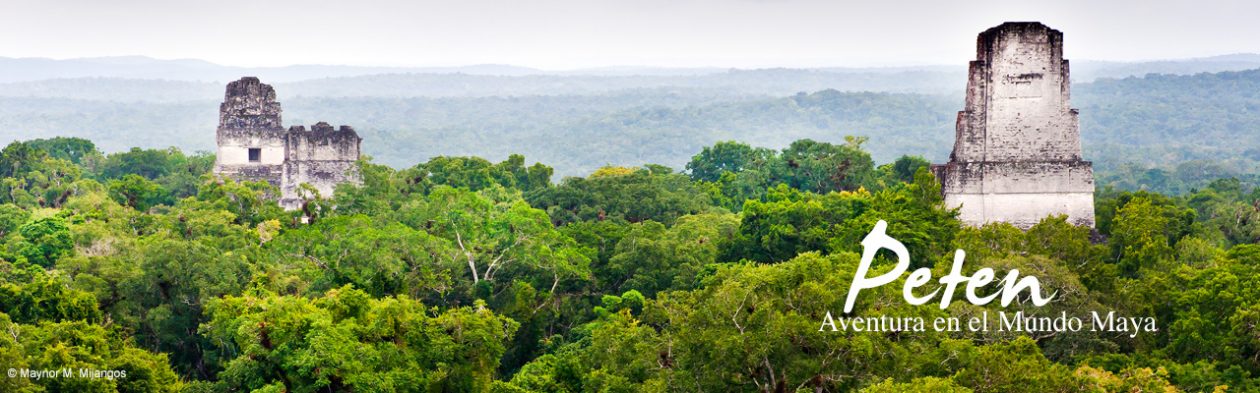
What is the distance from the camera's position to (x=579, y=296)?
3691 centimetres

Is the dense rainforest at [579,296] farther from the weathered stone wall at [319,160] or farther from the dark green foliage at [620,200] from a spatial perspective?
the weathered stone wall at [319,160]

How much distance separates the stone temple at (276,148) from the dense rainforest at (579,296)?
3.82 meters

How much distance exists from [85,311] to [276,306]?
185 inches

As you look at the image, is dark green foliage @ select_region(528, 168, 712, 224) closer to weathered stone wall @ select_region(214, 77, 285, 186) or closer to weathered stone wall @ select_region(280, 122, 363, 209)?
weathered stone wall @ select_region(280, 122, 363, 209)

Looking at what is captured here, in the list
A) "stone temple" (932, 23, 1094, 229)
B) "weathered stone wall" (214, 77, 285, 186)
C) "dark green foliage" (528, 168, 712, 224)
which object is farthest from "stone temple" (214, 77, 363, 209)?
"stone temple" (932, 23, 1094, 229)

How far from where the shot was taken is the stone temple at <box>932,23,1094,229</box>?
34156 mm

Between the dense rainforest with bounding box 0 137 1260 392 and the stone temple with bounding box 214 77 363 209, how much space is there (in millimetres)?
3822

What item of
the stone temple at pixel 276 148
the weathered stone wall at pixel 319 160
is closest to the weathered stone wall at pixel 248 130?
the stone temple at pixel 276 148

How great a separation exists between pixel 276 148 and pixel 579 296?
19.8 meters

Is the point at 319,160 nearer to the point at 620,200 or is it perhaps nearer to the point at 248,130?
the point at 248,130

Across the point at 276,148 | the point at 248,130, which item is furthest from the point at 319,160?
the point at 248,130

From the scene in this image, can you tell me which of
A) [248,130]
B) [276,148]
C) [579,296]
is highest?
[248,130]

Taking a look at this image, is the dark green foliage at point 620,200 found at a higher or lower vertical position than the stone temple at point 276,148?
lower

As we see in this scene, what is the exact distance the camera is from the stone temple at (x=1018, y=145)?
112 feet
